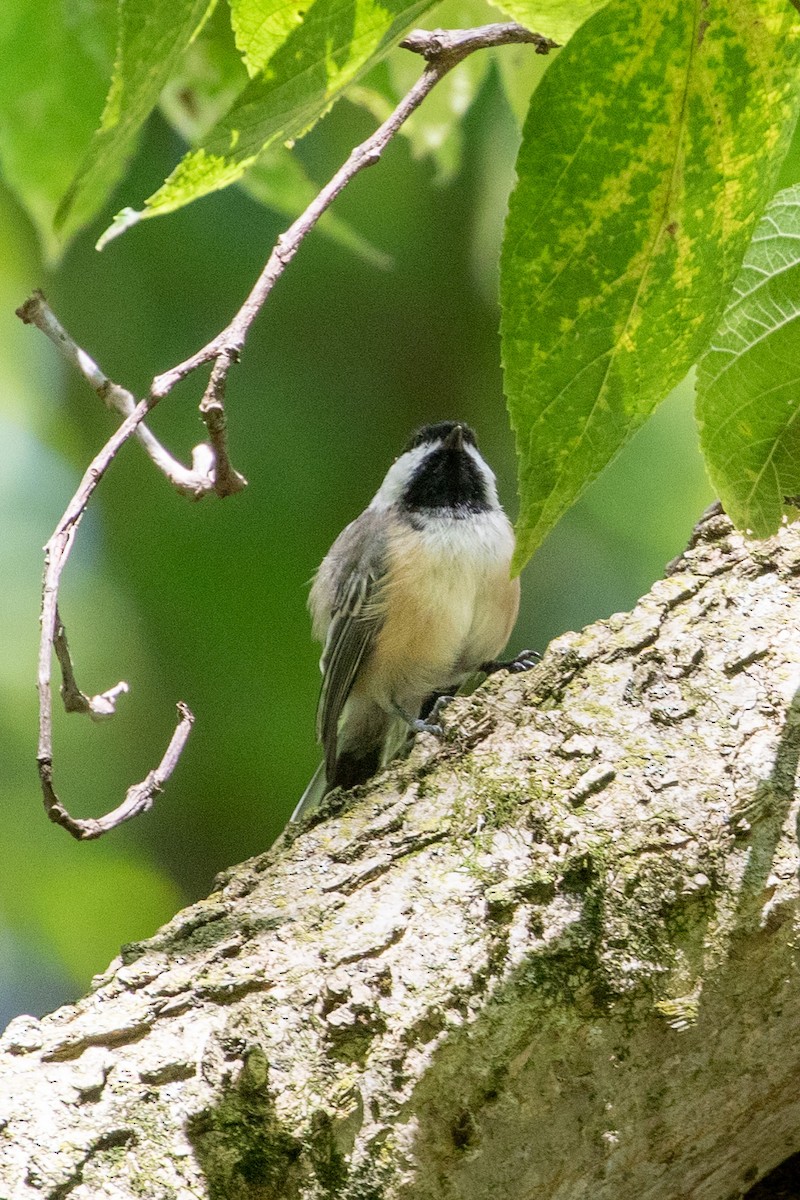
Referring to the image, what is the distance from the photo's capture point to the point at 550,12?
68cm

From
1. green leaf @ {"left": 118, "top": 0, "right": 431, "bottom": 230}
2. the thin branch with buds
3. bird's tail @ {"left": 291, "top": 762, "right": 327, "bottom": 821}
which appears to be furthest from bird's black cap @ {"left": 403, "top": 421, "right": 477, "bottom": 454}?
green leaf @ {"left": 118, "top": 0, "right": 431, "bottom": 230}

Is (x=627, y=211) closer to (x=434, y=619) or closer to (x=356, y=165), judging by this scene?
(x=356, y=165)

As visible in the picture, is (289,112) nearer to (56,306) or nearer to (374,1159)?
(374,1159)

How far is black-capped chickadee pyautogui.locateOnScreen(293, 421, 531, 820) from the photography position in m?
3.39

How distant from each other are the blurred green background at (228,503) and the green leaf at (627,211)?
152 inches

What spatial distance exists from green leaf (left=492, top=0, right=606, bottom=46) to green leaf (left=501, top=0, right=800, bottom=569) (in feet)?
0.22

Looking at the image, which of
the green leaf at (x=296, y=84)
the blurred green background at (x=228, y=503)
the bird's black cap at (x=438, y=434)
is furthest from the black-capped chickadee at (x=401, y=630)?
the green leaf at (x=296, y=84)

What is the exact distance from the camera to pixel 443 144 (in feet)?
6.23

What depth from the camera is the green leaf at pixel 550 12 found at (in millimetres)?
672

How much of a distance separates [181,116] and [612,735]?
1.04m

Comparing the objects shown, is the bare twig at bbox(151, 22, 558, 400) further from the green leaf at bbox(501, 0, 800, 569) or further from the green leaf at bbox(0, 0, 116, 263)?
the green leaf at bbox(501, 0, 800, 569)

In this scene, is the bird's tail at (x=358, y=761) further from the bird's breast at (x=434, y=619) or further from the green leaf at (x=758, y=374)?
the green leaf at (x=758, y=374)

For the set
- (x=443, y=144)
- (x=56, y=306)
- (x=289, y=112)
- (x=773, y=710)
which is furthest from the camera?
(x=56, y=306)

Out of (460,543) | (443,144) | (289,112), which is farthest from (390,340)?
(289,112)
